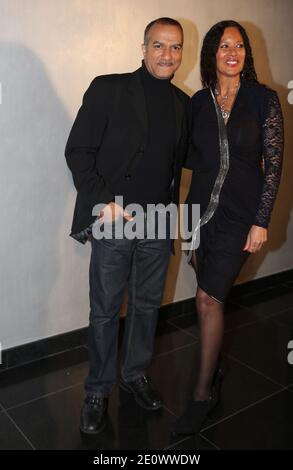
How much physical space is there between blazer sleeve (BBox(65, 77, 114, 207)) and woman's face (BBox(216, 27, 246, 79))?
18.9 inches

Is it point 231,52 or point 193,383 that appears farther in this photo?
point 193,383

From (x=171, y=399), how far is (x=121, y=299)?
0.58 metres

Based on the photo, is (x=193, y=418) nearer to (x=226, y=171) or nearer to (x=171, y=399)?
(x=171, y=399)

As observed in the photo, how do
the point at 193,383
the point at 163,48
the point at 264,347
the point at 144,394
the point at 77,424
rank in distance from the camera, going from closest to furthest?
the point at 163,48
the point at 77,424
the point at 144,394
the point at 193,383
the point at 264,347

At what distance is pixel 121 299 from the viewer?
6.47 feet

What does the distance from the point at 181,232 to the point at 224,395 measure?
105cm

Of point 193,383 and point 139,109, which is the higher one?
point 139,109

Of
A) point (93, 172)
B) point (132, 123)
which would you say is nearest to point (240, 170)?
point (132, 123)

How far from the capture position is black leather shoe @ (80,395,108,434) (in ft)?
6.38

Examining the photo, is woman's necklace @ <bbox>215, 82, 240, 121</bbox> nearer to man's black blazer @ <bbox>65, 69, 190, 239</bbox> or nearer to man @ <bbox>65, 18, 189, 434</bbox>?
man @ <bbox>65, 18, 189, 434</bbox>

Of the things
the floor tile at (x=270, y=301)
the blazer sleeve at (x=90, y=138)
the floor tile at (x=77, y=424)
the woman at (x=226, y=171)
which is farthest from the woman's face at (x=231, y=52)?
the floor tile at (x=270, y=301)

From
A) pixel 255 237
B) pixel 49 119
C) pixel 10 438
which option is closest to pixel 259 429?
pixel 255 237

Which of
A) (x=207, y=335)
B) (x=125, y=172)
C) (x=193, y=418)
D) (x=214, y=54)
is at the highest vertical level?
(x=214, y=54)

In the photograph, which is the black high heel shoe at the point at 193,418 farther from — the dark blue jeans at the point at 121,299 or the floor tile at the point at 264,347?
the floor tile at the point at 264,347
